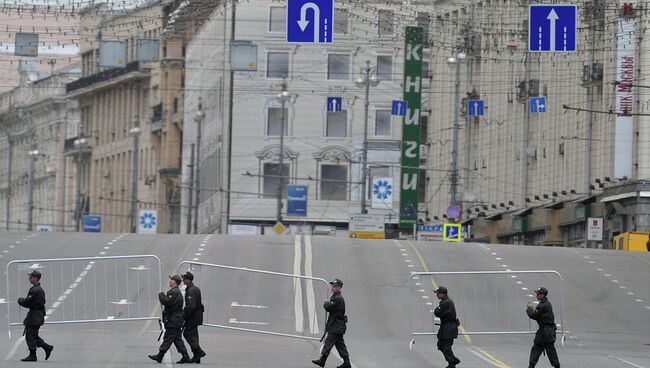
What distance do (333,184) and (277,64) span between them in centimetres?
731

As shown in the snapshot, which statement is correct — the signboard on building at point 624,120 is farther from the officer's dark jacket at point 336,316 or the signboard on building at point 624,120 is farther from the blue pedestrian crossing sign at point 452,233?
the officer's dark jacket at point 336,316

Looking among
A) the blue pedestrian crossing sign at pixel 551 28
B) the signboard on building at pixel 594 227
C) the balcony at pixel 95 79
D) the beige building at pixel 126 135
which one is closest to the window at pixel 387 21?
the signboard on building at pixel 594 227

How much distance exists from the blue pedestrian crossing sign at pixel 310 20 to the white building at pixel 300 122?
2216 inches

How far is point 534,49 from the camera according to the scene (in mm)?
43906

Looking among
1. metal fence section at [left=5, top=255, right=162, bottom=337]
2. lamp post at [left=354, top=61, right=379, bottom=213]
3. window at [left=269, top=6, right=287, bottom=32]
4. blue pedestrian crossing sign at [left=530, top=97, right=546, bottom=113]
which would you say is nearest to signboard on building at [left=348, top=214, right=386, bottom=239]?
lamp post at [left=354, top=61, right=379, bottom=213]

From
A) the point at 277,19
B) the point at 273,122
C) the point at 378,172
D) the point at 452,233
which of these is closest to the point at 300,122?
the point at 273,122

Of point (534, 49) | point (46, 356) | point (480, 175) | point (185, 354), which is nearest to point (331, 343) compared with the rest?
point (185, 354)

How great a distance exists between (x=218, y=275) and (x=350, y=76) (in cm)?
6981

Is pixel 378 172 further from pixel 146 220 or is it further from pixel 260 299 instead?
pixel 260 299

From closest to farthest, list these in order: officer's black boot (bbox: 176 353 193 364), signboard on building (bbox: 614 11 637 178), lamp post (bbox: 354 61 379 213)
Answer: officer's black boot (bbox: 176 353 193 364), signboard on building (bbox: 614 11 637 178), lamp post (bbox: 354 61 379 213)

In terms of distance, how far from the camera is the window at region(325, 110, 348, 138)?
341 ft

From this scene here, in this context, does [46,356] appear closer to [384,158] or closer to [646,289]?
[646,289]

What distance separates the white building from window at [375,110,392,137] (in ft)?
0.18

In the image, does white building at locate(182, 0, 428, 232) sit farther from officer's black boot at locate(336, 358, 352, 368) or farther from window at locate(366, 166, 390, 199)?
officer's black boot at locate(336, 358, 352, 368)
